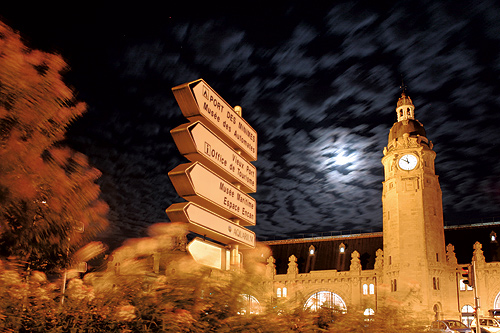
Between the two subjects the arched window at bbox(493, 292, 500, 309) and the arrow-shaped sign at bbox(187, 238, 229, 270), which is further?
the arched window at bbox(493, 292, 500, 309)

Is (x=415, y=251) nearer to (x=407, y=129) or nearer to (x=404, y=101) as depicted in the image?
(x=407, y=129)

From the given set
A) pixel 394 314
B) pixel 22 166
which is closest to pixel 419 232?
pixel 394 314

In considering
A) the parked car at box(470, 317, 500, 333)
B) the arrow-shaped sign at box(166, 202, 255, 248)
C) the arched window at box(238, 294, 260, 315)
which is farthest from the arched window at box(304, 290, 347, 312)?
the parked car at box(470, 317, 500, 333)

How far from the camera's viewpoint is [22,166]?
9234mm

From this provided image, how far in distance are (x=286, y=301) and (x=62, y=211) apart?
18.7ft

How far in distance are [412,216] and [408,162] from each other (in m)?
5.94

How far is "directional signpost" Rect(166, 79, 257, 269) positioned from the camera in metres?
8.24

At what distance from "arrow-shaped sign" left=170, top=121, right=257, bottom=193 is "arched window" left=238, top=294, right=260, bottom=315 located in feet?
9.42

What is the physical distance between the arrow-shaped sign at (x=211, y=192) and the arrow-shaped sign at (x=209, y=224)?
0.70ft

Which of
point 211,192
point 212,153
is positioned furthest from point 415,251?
point 211,192

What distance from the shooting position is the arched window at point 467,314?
147ft

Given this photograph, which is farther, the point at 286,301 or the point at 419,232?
the point at 419,232

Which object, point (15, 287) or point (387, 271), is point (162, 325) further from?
point (387, 271)

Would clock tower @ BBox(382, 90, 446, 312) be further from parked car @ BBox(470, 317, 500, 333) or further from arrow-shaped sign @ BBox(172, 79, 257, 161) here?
arrow-shaped sign @ BBox(172, 79, 257, 161)
